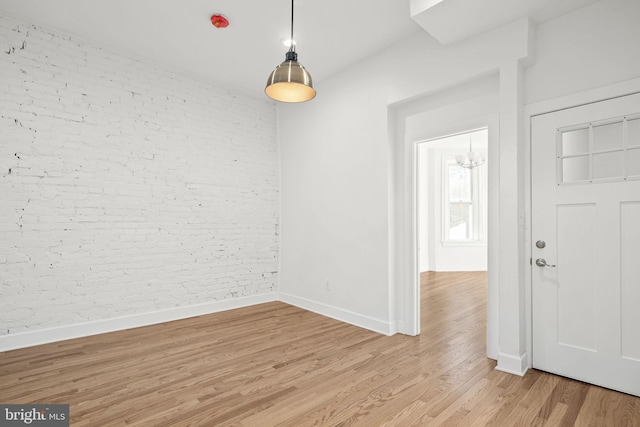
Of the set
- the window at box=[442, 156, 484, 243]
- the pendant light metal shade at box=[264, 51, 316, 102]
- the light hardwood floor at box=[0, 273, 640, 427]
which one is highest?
the pendant light metal shade at box=[264, 51, 316, 102]

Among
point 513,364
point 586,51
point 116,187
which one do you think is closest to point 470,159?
point 586,51

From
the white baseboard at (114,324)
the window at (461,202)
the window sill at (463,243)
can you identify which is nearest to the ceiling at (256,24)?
the white baseboard at (114,324)

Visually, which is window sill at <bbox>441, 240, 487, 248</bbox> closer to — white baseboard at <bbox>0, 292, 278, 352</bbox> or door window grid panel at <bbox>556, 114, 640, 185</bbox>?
white baseboard at <bbox>0, 292, 278, 352</bbox>

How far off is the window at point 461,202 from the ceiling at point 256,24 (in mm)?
5369

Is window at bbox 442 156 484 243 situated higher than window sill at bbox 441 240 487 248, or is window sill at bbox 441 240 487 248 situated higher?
window at bbox 442 156 484 243

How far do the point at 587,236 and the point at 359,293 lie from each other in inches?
92.0

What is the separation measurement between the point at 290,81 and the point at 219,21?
169 cm

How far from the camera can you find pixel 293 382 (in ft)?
8.71

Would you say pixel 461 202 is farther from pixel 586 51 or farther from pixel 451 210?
pixel 586 51

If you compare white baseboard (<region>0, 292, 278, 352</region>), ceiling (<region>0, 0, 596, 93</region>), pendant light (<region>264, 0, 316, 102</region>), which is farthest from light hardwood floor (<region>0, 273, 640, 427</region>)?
ceiling (<region>0, 0, 596, 93</region>)

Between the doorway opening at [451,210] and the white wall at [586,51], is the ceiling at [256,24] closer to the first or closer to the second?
the white wall at [586,51]

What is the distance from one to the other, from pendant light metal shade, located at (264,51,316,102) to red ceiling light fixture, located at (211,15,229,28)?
1.35 meters

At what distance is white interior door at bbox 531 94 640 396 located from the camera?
8.02 feet

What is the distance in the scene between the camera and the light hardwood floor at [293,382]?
2.18m
